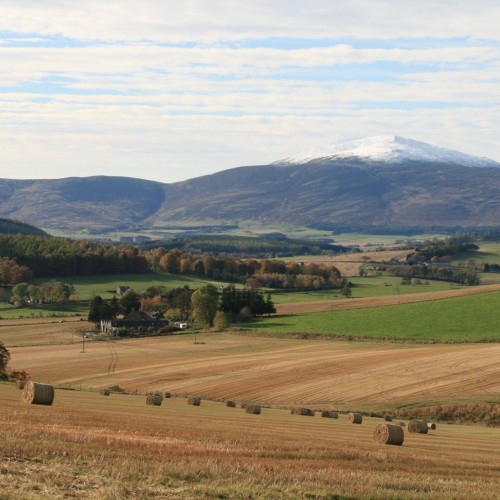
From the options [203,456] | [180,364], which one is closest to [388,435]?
[203,456]

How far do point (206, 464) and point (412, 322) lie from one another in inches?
3526

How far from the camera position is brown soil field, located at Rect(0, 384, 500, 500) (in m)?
15.9

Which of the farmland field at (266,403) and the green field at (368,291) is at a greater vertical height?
the green field at (368,291)

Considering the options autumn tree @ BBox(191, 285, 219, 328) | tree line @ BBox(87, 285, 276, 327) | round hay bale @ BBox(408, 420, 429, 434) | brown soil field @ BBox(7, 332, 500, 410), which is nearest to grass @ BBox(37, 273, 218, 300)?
tree line @ BBox(87, 285, 276, 327)

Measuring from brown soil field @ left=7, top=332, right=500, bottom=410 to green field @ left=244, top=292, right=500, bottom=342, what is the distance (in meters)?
6.08

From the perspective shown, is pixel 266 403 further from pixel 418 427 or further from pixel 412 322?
pixel 412 322

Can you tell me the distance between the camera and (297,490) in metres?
16.8

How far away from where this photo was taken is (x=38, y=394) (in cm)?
3500

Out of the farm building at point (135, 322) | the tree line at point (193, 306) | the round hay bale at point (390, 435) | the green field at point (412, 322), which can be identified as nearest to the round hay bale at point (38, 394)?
Answer: the round hay bale at point (390, 435)

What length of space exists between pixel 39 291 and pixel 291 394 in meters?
90.8

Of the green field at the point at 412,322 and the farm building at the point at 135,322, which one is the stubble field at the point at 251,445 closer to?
the green field at the point at 412,322

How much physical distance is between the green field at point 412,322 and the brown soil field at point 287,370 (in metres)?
6.08

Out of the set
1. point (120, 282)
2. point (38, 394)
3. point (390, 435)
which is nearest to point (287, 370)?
point (38, 394)

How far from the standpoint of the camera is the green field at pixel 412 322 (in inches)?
3789
